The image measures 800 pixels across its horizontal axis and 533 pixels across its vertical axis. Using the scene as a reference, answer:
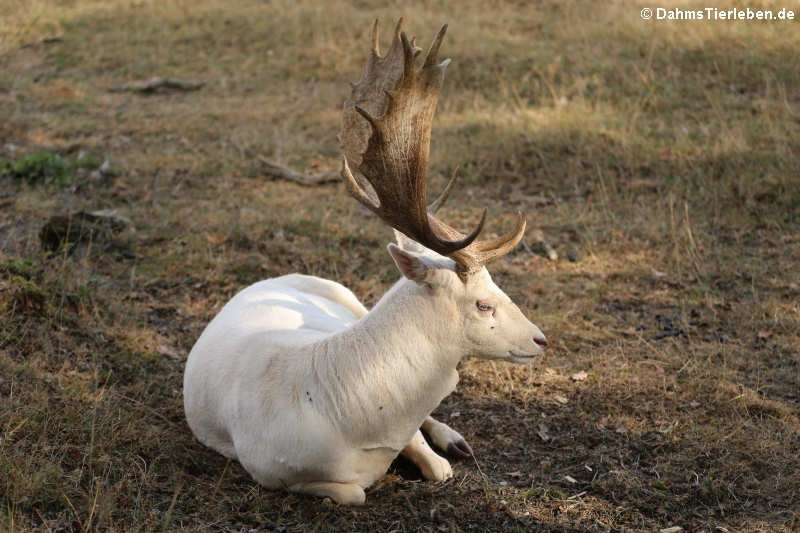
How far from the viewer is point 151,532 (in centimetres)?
356

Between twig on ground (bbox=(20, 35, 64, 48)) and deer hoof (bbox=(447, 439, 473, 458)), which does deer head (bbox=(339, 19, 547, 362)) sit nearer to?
deer hoof (bbox=(447, 439, 473, 458))

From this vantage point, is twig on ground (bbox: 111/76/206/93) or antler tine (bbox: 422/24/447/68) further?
twig on ground (bbox: 111/76/206/93)

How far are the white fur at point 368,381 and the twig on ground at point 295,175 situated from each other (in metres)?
4.77

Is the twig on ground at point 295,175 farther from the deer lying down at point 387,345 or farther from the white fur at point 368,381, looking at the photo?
the white fur at point 368,381

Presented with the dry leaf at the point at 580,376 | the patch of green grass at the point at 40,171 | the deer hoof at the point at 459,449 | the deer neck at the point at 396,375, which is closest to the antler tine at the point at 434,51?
the deer neck at the point at 396,375

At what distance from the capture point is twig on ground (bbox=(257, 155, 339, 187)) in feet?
28.6

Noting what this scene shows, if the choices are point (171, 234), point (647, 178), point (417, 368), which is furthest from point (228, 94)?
point (417, 368)

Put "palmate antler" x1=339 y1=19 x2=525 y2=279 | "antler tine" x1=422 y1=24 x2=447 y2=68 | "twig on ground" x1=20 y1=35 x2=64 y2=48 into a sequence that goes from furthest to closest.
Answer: "twig on ground" x1=20 y1=35 x2=64 y2=48 → "palmate antler" x1=339 y1=19 x2=525 y2=279 → "antler tine" x1=422 y1=24 x2=447 y2=68

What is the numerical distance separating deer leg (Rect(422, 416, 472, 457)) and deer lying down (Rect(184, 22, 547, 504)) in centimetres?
69

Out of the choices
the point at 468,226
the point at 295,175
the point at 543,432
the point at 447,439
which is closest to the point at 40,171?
the point at 295,175

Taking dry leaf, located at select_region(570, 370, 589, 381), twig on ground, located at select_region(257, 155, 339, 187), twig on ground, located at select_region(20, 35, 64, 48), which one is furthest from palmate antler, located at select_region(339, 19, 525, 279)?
twig on ground, located at select_region(20, 35, 64, 48)

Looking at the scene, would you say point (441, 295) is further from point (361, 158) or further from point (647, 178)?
point (647, 178)

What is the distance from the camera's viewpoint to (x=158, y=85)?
39.3 ft

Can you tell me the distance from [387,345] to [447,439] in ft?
3.25
